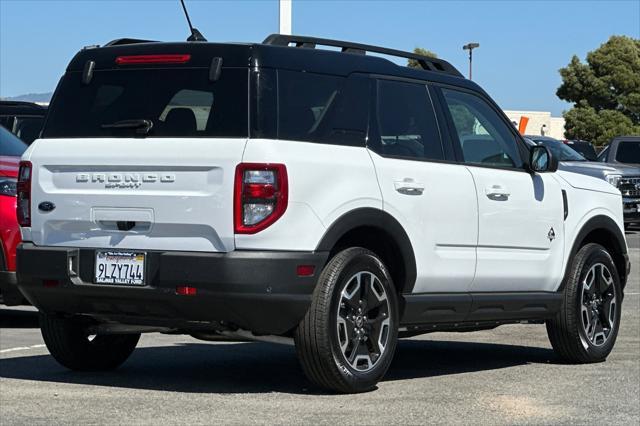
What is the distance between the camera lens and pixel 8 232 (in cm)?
1126

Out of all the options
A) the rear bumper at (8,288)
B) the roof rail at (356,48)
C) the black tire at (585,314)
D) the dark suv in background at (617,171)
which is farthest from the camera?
the dark suv in background at (617,171)

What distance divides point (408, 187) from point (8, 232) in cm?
386

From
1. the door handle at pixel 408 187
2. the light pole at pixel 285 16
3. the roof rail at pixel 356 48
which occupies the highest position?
the light pole at pixel 285 16

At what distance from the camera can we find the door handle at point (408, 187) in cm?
863

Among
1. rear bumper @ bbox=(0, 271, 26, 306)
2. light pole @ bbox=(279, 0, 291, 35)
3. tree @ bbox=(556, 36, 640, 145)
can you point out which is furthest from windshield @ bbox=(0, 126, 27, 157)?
tree @ bbox=(556, 36, 640, 145)

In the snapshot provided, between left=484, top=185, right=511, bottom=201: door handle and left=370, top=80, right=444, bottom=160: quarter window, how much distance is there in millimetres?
459

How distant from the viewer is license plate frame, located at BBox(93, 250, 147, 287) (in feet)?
26.5

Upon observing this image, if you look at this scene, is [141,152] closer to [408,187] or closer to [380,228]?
[380,228]

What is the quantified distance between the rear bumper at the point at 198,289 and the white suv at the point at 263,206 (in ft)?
0.03

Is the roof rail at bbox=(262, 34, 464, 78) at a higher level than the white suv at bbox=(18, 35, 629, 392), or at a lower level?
higher

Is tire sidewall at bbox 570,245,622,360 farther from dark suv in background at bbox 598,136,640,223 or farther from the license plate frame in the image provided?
dark suv in background at bbox 598,136,640,223

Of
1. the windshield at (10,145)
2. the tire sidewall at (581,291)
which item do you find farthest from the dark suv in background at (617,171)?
the tire sidewall at (581,291)

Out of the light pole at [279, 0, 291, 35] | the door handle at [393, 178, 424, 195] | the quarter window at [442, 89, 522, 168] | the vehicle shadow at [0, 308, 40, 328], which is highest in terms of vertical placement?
the light pole at [279, 0, 291, 35]

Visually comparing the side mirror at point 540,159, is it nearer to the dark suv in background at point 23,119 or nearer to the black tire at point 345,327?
the black tire at point 345,327
